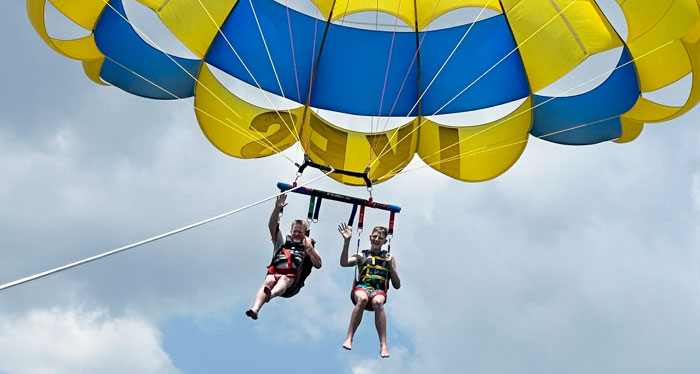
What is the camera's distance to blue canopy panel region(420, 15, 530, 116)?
8.73 m

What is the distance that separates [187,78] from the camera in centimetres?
880

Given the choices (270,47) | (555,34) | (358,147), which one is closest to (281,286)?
(358,147)

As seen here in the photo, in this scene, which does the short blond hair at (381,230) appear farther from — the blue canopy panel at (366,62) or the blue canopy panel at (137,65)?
the blue canopy panel at (137,65)

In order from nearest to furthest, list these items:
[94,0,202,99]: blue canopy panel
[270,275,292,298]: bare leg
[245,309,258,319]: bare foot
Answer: [245,309,258,319]: bare foot < [270,275,292,298]: bare leg < [94,0,202,99]: blue canopy panel

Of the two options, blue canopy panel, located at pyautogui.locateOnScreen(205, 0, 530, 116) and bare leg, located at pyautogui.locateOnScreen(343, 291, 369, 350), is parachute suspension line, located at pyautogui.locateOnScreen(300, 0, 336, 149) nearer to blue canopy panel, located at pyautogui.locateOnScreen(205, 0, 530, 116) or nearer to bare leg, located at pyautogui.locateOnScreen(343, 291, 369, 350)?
blue canopy panel, located at pyautogui.locateOnScreen(205, 0, 530, 116)

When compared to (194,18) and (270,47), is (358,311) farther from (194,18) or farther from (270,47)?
(194,18)

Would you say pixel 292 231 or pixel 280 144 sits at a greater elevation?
pixel 280 144

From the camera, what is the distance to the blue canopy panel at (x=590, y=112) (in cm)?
842

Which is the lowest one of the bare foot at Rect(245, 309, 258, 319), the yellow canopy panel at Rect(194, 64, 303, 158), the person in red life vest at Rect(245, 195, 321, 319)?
the bare foot at Rect(245, 309, 258, 319)

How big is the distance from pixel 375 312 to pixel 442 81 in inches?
102

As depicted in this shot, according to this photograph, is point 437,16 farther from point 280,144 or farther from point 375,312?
point 375,312

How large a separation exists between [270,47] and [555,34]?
105 inches

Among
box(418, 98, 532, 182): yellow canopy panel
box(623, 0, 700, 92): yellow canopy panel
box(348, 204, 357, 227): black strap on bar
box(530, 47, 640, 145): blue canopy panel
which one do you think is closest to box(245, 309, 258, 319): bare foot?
box(348, 204, 357, 227): black strap on bar

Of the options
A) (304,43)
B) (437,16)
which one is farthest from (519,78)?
(304,43)
